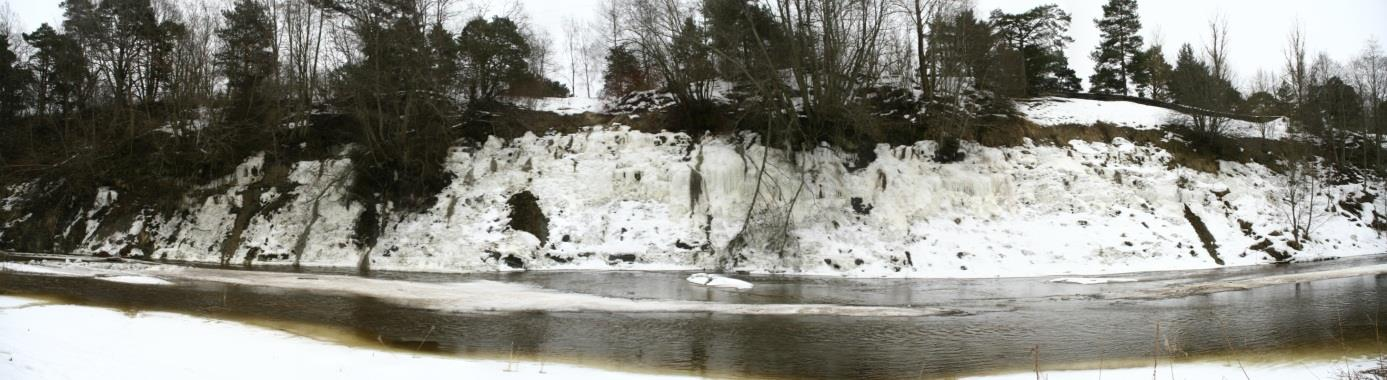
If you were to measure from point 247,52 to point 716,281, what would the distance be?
27.8 metres

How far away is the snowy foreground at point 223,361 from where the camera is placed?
22.2 ft

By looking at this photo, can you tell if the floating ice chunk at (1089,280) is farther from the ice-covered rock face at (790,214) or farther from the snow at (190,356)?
the snow at (190,356)

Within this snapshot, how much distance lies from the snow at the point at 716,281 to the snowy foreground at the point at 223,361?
1116 cm

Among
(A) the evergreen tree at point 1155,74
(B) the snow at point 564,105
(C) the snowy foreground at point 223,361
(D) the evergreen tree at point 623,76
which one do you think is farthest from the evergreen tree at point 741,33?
(A) the evergreen tree at point 1155,74

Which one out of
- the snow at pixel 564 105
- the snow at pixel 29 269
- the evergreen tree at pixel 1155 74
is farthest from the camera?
the evergreen tree at pixel 1155 74

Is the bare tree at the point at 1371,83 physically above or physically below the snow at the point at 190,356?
above

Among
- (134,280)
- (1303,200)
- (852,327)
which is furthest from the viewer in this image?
(1303,200)

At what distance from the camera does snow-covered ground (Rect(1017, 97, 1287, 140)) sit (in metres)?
33.6

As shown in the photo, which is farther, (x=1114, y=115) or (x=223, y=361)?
(x=1114, y=115)

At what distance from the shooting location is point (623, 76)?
→ 128 ft

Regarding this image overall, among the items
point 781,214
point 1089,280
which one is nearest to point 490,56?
point 781,214

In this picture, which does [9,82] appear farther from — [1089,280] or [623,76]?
[1089,280]

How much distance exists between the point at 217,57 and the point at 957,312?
35.6m

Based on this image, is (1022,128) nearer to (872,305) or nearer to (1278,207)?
(1278,207)
